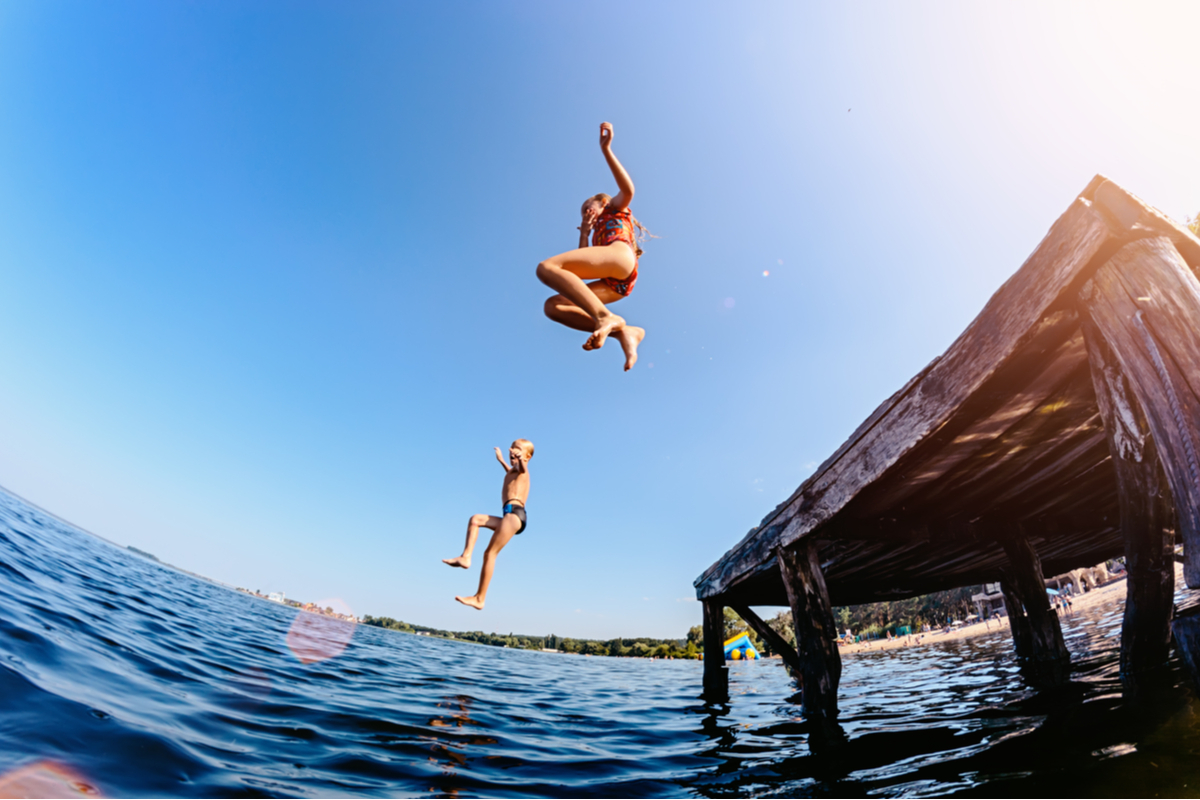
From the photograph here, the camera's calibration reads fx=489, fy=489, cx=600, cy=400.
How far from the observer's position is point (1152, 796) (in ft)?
6.88

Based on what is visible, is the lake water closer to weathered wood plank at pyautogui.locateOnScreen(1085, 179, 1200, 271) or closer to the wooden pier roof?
the wooden pier roof

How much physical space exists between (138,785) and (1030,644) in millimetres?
10119

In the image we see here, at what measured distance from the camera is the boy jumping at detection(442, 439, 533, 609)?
4164mm

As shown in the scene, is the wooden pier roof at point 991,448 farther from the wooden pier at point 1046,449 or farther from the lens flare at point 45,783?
the lens flare at point 45,783

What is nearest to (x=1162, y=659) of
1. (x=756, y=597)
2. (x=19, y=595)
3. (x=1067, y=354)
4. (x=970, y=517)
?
(x=1067, y=354)

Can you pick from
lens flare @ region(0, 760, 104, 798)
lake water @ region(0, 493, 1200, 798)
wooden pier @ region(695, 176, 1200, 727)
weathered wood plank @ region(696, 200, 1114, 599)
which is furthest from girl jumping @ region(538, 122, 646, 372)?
lens flare @ region(0, 760, 104, 798)

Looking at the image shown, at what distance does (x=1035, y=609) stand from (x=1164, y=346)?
269 inches

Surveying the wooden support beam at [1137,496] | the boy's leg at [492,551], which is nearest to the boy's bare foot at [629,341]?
the boy's leg at [492,551]

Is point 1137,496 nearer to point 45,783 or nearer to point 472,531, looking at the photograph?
point 472,531

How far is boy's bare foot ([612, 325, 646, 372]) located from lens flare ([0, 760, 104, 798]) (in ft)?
12.0

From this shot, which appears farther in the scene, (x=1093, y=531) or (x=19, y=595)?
(x=1093, y=531)

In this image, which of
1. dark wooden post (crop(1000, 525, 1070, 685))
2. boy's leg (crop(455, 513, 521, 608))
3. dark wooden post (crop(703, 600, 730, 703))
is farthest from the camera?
dark wooden post (crop(703, 600, 730, 703))

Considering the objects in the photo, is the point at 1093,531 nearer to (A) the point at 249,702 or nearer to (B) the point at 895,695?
(B) the point at 895,695

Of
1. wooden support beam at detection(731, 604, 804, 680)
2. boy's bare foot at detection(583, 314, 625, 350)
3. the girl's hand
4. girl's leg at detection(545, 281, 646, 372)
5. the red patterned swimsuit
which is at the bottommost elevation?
wooden support beam at detection(731, 604, 804, 680)
